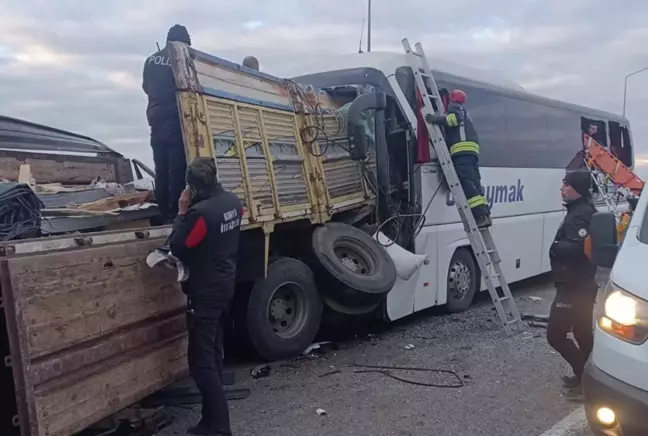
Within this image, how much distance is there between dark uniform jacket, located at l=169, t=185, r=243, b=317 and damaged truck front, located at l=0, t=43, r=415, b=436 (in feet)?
0.90

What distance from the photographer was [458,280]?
9234 millimetres

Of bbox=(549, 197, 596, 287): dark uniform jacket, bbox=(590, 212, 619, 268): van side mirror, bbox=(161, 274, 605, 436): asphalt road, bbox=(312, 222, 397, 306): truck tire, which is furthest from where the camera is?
bbox=(312, 222, 397, 306): truck tire

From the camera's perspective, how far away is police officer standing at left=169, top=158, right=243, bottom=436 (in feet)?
15.1

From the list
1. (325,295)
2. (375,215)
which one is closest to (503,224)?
(375,215)

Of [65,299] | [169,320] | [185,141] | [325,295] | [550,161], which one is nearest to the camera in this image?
[65,299]

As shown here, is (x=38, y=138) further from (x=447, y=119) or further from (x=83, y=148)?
(x=447, y=119)

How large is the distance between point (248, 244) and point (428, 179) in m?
2.92

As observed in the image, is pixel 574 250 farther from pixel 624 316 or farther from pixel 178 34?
pixel 178 34

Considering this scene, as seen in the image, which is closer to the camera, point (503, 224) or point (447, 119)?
point (447, 119)

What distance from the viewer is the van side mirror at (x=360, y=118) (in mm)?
7508

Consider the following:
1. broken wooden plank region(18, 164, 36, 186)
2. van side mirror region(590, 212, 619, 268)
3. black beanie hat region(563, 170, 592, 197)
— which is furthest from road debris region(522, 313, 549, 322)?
broken wooden plank region(18, 164, 36, 186)

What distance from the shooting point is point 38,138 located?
23.5ft

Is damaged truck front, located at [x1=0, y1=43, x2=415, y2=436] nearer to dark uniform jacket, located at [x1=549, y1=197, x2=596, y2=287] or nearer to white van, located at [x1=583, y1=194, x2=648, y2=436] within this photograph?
dark uniform jacket, located at [x1=549, y1=197, x2=596, y2=287]

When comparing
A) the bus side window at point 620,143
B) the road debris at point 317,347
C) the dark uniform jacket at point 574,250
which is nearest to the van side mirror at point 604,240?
the dark uniform jacket at point 574,250
